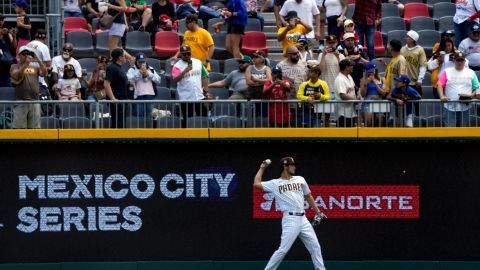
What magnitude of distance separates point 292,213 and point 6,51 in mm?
6438

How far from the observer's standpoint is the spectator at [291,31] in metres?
25.5

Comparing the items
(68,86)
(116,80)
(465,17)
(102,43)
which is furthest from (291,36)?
(68,86)

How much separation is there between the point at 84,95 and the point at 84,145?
1717mm

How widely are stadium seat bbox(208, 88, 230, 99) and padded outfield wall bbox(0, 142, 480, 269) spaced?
1830 mm

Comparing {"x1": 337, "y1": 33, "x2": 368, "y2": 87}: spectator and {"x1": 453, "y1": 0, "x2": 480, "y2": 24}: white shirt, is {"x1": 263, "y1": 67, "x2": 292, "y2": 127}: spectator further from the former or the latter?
{"x1": 453, "y1": 0, "x2": 480, "y2": 24}: white shirt

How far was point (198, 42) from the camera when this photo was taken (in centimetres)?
2544

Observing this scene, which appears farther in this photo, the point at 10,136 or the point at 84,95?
the point at 84,95

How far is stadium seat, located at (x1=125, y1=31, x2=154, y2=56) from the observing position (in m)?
26.8

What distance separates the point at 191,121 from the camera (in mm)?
22891

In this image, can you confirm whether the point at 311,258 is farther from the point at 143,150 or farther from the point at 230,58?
the point at 230,58

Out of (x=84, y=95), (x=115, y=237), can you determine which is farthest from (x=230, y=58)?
(x=115, y=237)

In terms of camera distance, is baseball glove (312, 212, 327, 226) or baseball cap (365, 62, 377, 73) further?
baseball cap (365, 62, 377, 73)

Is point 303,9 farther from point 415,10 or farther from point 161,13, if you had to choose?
point 415,10

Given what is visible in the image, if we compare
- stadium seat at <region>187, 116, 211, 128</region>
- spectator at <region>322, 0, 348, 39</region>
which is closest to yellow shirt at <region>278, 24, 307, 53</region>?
spectator at <region>322, 0, 348, 39</region>
